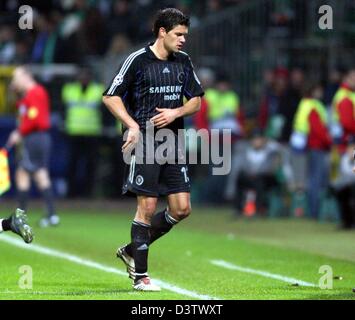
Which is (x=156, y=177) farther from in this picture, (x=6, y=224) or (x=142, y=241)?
(x=6, y=224)

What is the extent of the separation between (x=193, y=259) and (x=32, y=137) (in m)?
5.96

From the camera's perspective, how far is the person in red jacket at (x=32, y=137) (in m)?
20.5

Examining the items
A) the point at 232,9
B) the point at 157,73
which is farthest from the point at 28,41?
the point at 157,73

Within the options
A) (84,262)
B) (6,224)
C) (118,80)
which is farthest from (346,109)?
(118,80)

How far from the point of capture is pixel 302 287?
40.6 ft

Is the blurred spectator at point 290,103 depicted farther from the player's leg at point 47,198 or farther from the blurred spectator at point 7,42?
the blurred spectator at point 7,42

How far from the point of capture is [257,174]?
23406 millimetres

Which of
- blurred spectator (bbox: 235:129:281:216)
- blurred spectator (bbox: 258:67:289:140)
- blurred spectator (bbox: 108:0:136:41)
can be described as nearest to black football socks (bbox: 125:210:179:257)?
blurred spectator (bbox: 235:129:281:216)

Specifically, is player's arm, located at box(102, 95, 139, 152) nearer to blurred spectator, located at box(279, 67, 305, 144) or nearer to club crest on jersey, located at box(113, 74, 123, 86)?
club crest on jersey, located at box(113, 74, 123, 86)

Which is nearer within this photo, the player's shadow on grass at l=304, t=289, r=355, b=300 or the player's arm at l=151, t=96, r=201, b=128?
the player's shadow on grass at l=304, t=289, r=355, b=300

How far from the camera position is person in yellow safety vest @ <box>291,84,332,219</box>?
22.7 meters

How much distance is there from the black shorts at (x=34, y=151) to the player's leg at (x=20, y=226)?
23.8 feet

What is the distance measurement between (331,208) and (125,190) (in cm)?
1083

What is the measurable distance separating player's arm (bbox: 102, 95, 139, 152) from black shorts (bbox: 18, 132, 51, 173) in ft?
29.4
